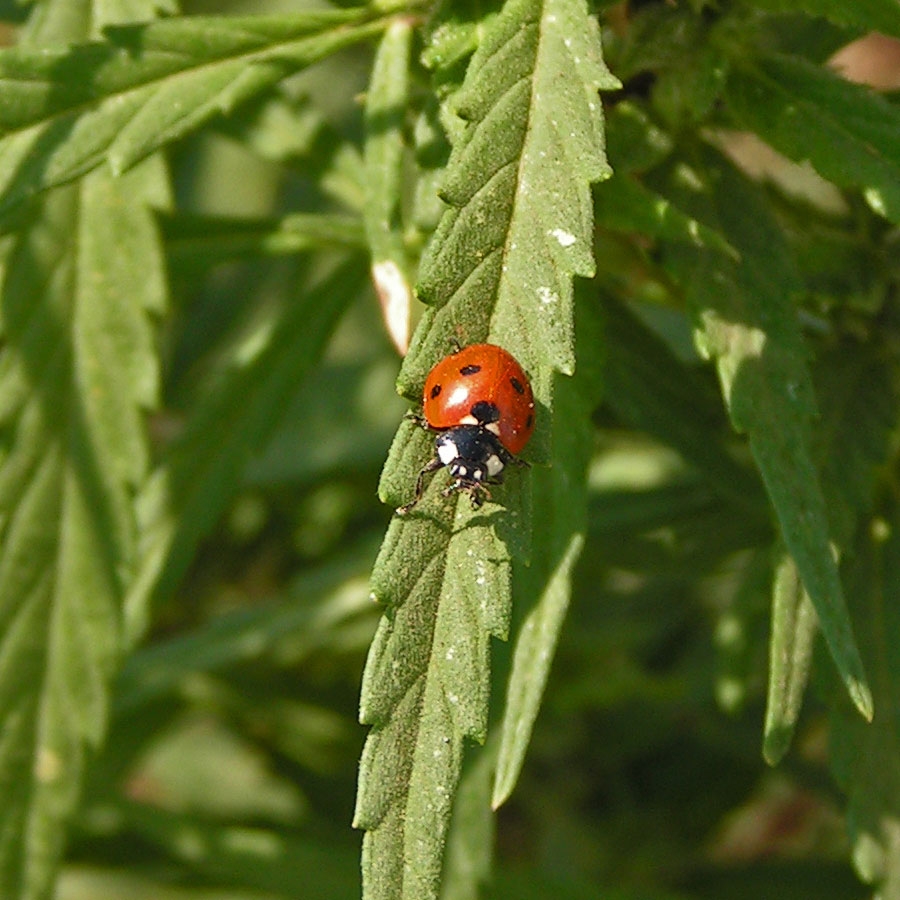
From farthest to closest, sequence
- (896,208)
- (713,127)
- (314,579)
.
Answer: (314,579) < (713,127) < (896,208)

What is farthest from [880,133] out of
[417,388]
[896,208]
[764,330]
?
[417,388]

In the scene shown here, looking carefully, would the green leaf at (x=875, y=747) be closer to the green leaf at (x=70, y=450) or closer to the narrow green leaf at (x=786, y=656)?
the narrow green leaf at (x=786, y=656)

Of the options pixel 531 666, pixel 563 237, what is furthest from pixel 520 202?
pixel 531 666

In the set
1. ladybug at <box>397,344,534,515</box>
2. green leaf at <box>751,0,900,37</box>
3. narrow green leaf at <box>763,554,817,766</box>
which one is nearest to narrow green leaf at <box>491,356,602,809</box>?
ladybug at <box>397,344,534,515</box>

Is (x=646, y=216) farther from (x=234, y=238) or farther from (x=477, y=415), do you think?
(x=234, y=238)

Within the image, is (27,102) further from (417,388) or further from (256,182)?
(256,182)

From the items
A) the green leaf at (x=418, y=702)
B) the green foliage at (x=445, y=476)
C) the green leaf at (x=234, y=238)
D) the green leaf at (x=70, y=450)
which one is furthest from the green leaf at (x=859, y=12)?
the green leaf at (x=70, y=450)

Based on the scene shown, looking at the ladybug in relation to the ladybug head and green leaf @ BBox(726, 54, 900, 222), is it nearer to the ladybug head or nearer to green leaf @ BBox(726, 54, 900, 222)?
the ladybug head

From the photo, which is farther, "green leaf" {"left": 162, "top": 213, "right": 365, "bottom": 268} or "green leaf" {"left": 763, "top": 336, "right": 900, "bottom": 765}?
"green leaf" {"left": 162, "top": 213, "right": 365, "bottom": 268}
